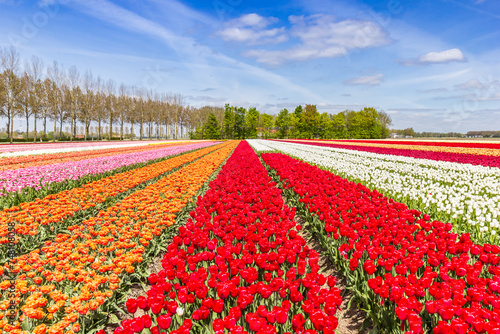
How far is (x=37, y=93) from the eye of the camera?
43.6 metres

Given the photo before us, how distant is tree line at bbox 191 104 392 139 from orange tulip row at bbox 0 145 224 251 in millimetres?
76548

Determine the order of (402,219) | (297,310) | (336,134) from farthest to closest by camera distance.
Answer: (336,134)
(402,219)
(297,310)

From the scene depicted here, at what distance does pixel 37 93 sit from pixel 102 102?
625 inches

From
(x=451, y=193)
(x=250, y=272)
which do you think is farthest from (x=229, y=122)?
(x=250, y=272)

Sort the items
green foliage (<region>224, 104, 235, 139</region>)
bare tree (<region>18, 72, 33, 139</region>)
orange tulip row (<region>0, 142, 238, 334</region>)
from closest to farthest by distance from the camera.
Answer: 1. orange tulip row (<region>0, 142, 238, 334</region>)
2. bare tree (<region>18, 72, 33, 139</region>)
3. green foliage (<region>224, 104, 235, 139</region>)

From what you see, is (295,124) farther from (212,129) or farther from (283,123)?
(212,129)

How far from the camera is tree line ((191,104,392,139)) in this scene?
271 feet

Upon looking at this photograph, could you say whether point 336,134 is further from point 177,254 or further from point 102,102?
point 177,254

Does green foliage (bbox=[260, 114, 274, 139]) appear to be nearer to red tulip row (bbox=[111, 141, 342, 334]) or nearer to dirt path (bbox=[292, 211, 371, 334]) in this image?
dirt path (bbox=[292, 211, 371, 334])

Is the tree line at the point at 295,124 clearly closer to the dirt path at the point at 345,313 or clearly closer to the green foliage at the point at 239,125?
the green foliage at the point at 239,125

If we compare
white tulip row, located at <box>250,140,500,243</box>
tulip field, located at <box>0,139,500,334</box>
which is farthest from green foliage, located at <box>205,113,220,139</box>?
tulip field, located at <box>0,139,500,334</box>

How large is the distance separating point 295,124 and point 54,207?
8373 centimetres

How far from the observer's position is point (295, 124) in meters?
86.0

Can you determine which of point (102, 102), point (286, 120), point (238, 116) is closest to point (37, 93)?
point (102, 102)
